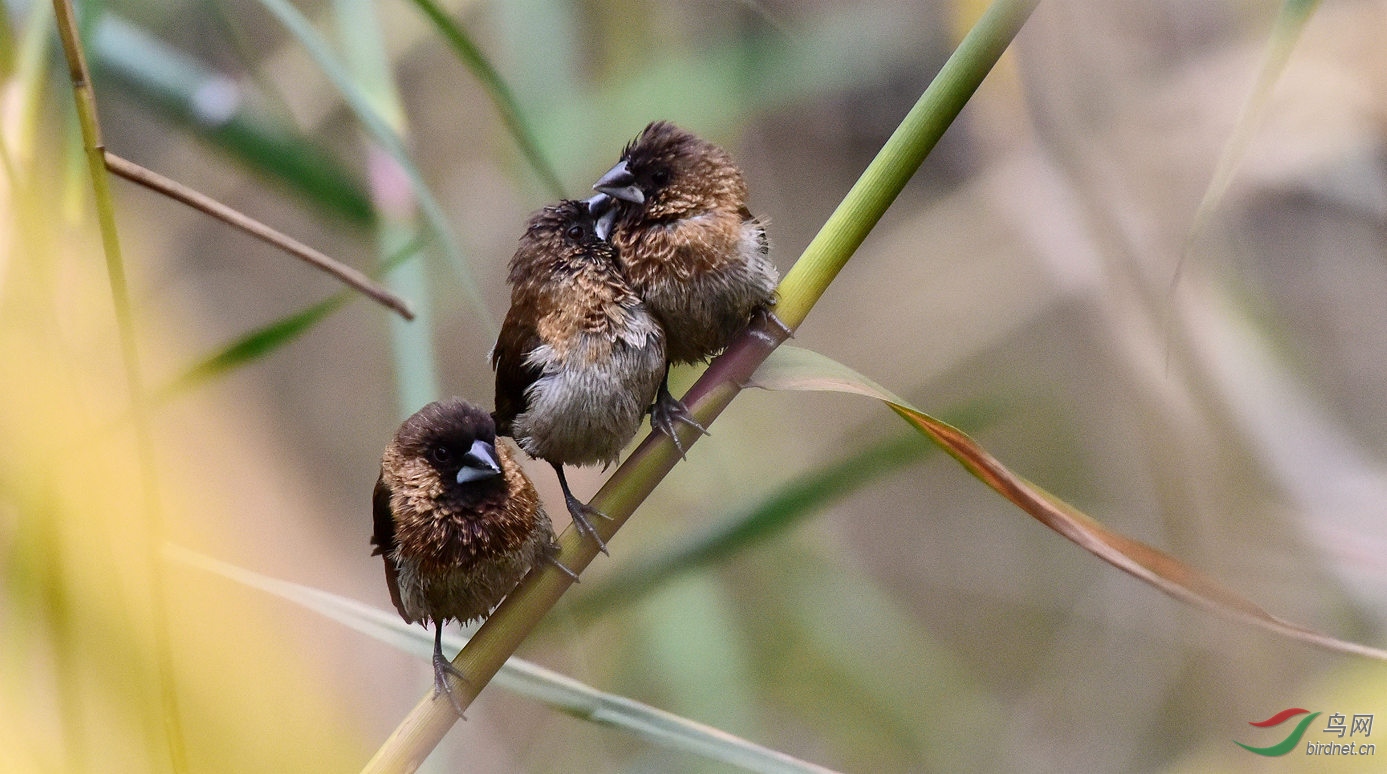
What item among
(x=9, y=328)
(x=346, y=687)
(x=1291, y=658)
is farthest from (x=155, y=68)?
(x=1291, y=658)

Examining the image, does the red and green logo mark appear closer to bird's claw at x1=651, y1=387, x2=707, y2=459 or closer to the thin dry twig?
bird's claw at x1=651, y1=387, x2=707, y2=459

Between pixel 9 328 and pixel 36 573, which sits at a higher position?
pixel 9 328

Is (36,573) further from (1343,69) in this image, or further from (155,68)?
(1343,69)

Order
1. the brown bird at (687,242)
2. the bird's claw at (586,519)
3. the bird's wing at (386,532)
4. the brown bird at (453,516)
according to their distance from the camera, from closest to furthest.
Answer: the bird's claw at (586,519) < the brown bird at (687,242) < the brown bird at (453,516) < the bird's wing at (386,532)

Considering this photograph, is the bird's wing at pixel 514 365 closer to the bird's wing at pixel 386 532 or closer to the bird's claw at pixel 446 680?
the bird's wing at pixel 386 532

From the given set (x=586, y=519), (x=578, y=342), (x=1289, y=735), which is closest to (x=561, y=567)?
(x=586, y=519)

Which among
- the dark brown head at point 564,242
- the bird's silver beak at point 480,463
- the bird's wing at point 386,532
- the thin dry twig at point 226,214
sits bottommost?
the bird's wing at point 386,532

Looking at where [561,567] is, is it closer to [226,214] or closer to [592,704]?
[592,704]

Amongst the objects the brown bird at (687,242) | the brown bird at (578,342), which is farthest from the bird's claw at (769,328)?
the brown bird at (578,342)
